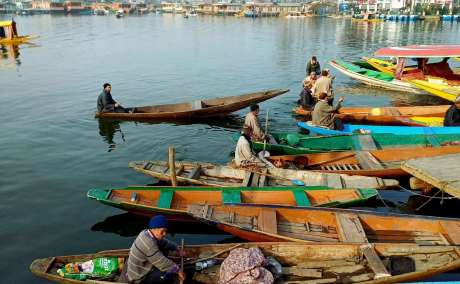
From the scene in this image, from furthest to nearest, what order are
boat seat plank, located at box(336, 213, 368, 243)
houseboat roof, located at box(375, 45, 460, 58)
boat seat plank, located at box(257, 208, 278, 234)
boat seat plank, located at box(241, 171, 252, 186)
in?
houseboat roof, located at box(375, 45, 460, 58)
boat seat plank, located at box(241, 171, 252, 186)
boat seat plank, located at box(257, 208, 278, 234)
boat seat plank, located at box(336, 213, 368, 243)

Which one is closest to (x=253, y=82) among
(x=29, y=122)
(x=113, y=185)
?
(x=29, y=122)

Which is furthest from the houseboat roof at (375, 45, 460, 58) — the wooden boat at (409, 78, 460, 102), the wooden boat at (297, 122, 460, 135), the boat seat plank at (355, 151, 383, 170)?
the boat seat plank at (355, 151, 383, 170)

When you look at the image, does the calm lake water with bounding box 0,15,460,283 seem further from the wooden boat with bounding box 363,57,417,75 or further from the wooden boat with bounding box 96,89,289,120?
the wooden boat with bounding box 363,57,417,75

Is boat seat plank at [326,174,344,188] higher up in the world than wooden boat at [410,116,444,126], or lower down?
lower down

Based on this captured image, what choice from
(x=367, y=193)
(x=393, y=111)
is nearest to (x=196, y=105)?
(x=393, y=111)

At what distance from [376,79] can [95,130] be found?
17125mm

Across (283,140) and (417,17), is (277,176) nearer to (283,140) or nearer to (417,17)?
(283,140)

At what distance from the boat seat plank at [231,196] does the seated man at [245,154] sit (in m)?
1.48

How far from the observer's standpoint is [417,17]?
9012 cm

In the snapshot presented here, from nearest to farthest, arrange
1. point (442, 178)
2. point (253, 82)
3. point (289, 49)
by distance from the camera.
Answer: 1. point (442, 178)
2. point (253, 82)
3. point (289, 49)

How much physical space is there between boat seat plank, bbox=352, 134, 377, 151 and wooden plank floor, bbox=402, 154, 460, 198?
7.54 feet

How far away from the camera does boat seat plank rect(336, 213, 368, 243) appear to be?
7.76 metres

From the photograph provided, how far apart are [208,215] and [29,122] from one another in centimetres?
1425

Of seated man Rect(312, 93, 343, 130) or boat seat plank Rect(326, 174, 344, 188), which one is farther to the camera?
seated man Rect(312, 93, 343, 130)
